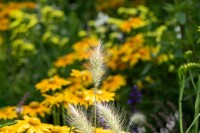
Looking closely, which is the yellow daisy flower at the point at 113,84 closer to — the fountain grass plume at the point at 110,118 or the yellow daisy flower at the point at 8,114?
the yellow daisy flower at the point at 8,114

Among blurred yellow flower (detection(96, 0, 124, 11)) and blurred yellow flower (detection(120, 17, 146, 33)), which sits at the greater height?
blurred yellow flower (detection(96, 0, 124, 11))

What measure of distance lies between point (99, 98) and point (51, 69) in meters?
1.56

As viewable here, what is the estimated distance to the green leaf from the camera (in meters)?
3.24

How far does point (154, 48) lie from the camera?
3725 mm

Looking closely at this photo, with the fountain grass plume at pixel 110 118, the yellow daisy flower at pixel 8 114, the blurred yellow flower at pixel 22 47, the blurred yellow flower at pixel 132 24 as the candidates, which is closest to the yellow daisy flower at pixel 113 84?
the blurred yellow flower at pixel 132 24

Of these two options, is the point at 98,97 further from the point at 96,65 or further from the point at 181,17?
the point at 181,17

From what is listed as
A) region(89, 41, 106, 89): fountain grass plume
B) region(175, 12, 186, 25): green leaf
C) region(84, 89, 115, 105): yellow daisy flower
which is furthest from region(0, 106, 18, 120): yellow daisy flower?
region(175, 12, 186, 25): green leaf

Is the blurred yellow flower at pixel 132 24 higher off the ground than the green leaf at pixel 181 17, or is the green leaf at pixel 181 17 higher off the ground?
the blurred yellow flower at pixel 132 24

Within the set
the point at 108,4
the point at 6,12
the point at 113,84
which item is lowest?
the point at 113,84

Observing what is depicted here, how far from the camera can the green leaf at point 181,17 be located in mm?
3236

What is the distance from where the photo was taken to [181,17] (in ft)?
10.7

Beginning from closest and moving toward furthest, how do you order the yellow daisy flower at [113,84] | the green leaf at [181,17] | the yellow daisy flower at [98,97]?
the yellow daisy flower at [98,97] < the green leaf at [181,17] < the yellow daisy flower at [113,84]

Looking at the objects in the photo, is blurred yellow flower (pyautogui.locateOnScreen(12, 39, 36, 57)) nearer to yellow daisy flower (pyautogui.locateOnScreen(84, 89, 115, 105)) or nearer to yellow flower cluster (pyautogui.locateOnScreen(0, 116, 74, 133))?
yellow daisy flower (pyautogui.locateOnScreen(84, 89, 115, 105))

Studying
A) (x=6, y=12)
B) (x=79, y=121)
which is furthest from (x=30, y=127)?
(x=6, y=12)
